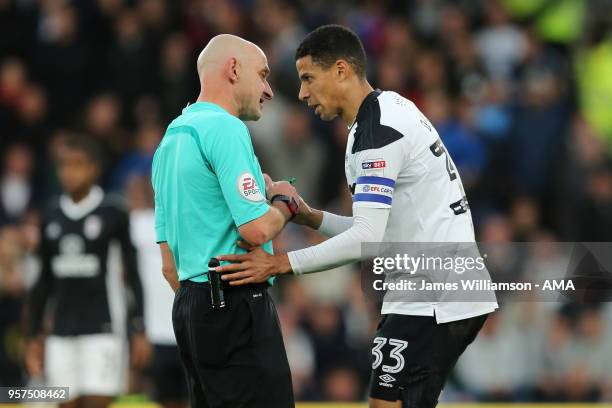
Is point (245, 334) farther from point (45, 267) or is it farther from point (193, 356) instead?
point (45, 267)

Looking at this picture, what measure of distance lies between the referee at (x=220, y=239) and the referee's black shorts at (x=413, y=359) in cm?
50

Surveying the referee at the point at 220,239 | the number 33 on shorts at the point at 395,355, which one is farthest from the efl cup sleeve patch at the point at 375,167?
the number 33 on shorts at the point at 395,355

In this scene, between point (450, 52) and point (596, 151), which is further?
point (450, 52)

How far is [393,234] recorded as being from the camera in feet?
19.3

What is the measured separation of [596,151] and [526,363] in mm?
2413

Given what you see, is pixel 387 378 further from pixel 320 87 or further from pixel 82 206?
pixel 82 206

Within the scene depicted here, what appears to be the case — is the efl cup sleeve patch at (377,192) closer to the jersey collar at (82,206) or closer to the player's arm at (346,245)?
the player's arm at (346,245)

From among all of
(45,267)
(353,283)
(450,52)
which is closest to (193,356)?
(45,267)

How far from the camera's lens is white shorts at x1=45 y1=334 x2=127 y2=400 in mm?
8344

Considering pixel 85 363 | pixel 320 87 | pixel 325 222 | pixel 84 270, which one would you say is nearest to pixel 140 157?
pixel 84 270

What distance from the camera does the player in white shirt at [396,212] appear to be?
5.65 m

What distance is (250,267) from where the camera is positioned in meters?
5.48

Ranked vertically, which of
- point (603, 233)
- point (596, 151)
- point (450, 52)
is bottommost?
point (603, 233)

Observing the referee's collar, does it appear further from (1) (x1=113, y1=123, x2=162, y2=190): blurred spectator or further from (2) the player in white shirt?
(1) (x1=113, y1=123, x2=162, y2=190): blurred spectator
